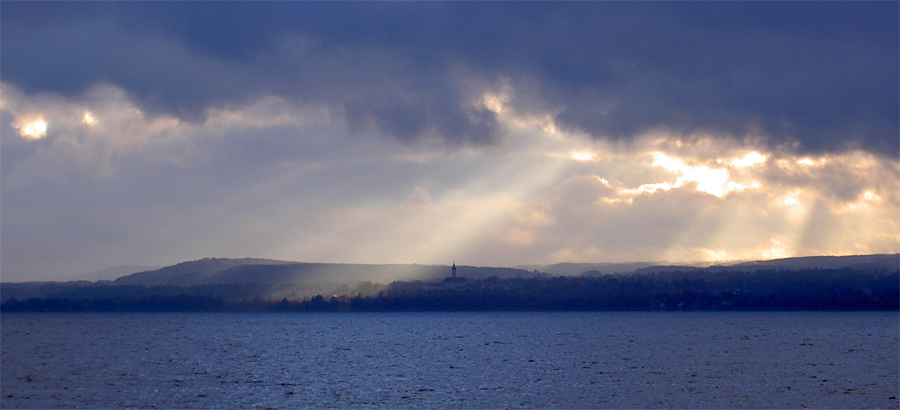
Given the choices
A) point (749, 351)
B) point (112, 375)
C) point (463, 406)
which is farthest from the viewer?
point (749, 351)

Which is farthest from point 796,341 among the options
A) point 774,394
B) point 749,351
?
point 774,394

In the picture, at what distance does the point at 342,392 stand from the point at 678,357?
1883 inches

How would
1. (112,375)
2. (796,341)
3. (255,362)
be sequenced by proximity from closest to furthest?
(112,375), (255,362), (796,341)

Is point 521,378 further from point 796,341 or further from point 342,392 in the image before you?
point 796,341

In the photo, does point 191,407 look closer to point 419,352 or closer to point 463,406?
point 463,406

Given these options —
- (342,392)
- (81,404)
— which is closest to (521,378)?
(342,392)

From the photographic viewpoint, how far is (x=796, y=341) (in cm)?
12006

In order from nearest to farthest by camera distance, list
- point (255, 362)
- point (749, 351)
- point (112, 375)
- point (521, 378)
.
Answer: point (521, 378) < point (112, 375) < point (255, 362) < point (749, 351)

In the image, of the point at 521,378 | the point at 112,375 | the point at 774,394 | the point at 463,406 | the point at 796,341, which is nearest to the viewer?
the point at 463,406

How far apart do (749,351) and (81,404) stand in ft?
263

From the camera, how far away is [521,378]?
70.6m

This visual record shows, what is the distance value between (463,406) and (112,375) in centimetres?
4067

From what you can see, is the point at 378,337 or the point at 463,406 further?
the point at 378,337

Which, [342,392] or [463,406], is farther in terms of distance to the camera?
[342,392]
